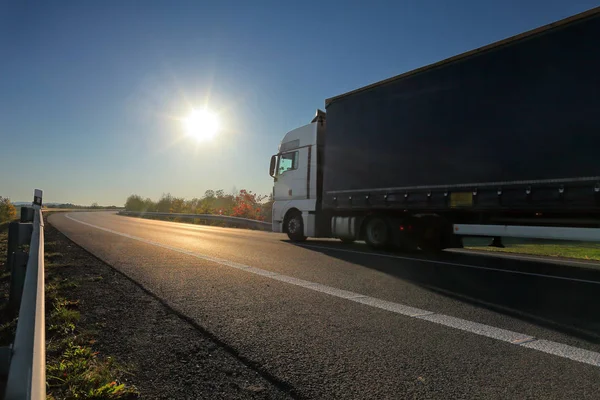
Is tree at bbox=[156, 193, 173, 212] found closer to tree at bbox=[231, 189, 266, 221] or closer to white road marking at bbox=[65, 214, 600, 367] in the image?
tree at bbox=[231, 189, 266, 221]

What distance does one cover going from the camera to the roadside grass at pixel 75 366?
6.60ft

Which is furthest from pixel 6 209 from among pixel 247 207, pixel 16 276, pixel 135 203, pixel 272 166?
pixel 16 276

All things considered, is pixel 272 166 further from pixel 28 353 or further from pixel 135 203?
pixel 135 203

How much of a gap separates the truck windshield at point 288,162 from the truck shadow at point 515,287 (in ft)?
15.4

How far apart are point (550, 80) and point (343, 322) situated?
16.8 ft

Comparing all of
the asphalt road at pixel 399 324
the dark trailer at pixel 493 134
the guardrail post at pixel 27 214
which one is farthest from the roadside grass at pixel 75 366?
the dark trailer at pixel 493 134

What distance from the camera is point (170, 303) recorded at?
381 cm

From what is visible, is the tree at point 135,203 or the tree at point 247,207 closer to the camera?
the tree at point 247,207

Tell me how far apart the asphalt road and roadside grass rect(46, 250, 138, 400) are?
29.7 inches

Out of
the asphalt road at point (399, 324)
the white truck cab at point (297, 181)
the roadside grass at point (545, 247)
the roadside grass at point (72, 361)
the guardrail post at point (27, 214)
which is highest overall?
the white truck cab at point (297, 181)

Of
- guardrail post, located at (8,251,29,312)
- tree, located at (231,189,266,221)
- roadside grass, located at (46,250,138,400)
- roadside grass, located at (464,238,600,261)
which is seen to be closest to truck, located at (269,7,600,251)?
roadside grass, located at (464,238,600,261)

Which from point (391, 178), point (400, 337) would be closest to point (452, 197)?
point (391, 178)

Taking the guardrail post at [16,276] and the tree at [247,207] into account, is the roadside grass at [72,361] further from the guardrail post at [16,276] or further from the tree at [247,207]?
the tree at [247,207]

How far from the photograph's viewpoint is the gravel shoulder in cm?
207
